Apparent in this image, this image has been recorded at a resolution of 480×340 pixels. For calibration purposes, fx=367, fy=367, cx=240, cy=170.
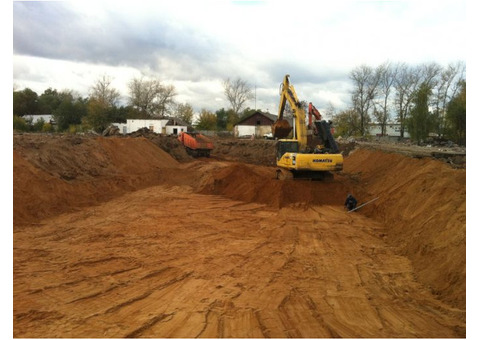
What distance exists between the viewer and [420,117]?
117 ft

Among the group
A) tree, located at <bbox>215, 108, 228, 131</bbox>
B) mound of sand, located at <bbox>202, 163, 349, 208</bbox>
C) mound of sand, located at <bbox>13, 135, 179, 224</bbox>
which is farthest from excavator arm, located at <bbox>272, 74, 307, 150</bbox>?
tree, located at <bbox>215, 108, 228, 131</bbox>

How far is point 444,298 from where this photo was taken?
19.1ft

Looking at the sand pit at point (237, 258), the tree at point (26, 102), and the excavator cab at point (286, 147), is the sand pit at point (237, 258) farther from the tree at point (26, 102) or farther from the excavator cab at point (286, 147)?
the tree at point (26, 102)

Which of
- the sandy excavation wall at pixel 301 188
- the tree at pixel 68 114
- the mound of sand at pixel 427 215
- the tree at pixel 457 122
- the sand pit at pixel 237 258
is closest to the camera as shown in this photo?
the sand pit at pixel 237 258

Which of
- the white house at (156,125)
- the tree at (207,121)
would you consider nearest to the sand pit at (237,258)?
the white house at (156,125)

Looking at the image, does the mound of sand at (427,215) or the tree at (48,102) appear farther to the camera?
the tree at (48,102)

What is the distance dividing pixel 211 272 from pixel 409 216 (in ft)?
20.5

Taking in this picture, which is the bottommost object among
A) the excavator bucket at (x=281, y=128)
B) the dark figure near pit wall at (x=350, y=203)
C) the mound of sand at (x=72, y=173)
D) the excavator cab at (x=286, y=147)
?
the dark figure near pit wall at (x=350, y=203)

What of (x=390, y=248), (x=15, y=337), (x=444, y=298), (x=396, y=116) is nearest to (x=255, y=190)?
(x=390, y=248)

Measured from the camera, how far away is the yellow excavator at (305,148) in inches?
581

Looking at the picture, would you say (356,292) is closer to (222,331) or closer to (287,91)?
(222,331)

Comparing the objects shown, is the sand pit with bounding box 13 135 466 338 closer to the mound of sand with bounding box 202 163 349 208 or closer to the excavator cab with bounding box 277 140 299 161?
the mound of sand with bounding box 202 163 349 208

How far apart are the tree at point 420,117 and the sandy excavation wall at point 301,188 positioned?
1608 centimetres

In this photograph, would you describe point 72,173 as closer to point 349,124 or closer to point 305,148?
point 305,148
